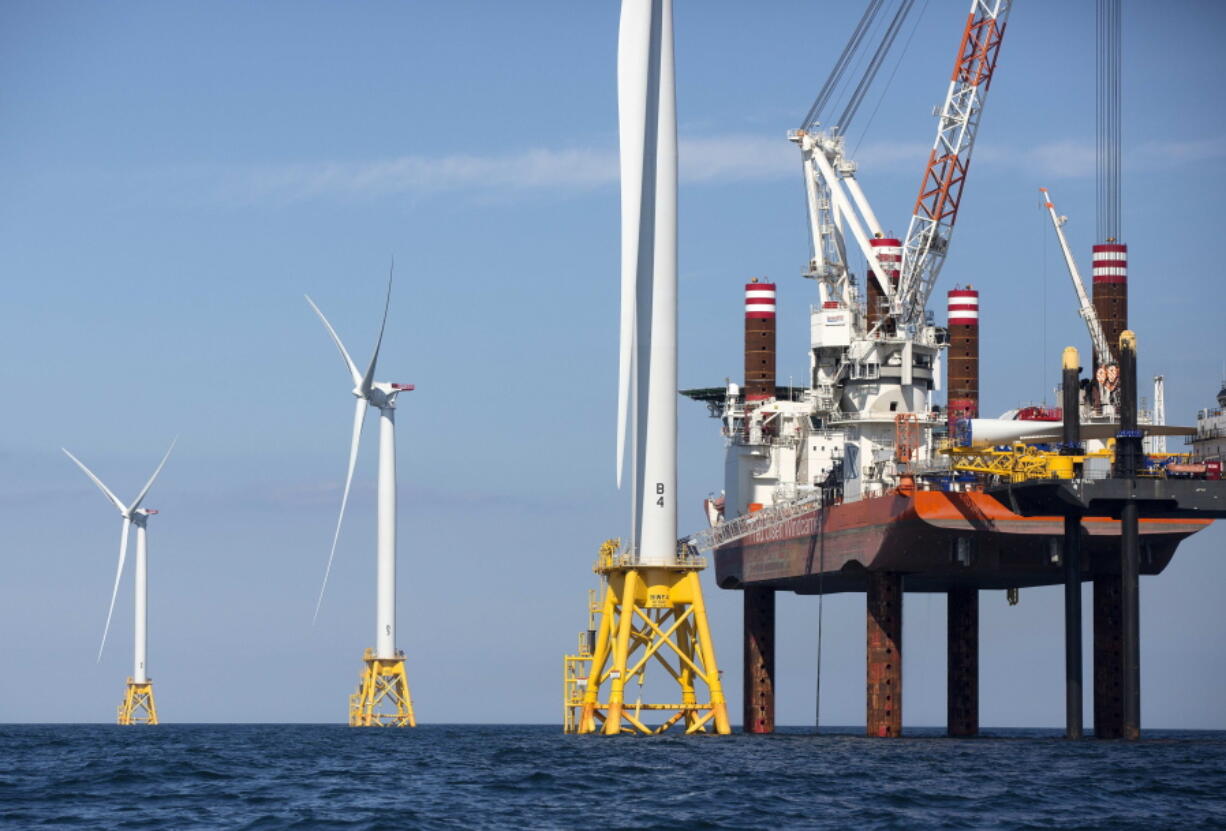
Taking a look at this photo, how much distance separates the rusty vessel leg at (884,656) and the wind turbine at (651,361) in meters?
13.8

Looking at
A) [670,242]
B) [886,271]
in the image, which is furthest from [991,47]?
[670,242]

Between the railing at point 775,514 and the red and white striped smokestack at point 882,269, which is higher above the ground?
the red and white striped smokestack at point 882,269

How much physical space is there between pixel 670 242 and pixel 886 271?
29398 millimetres

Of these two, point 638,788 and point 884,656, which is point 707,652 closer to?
point 884,656

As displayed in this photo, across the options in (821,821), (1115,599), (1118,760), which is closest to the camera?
(821,821)

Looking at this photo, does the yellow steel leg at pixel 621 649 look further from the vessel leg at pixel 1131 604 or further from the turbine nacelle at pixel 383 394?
the turbine nacelle at pixel 383 394

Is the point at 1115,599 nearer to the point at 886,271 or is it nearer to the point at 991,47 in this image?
the point at 886,271

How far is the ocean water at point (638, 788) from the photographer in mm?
49875

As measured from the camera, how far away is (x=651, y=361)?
3137 inches

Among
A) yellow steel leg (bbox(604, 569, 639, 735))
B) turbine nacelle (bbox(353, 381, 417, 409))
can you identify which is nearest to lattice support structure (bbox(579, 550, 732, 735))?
yellow steel leg (bbox(604, 569, 639, 735))

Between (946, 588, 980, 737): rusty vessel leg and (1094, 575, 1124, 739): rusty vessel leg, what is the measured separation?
434 inches

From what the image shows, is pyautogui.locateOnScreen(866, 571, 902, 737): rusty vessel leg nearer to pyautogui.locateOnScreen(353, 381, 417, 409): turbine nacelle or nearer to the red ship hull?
the red ship hull

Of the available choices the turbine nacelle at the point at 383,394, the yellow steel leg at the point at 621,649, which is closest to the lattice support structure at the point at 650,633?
the yellow steel leg at the point at 621,649

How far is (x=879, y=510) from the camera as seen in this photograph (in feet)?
297
